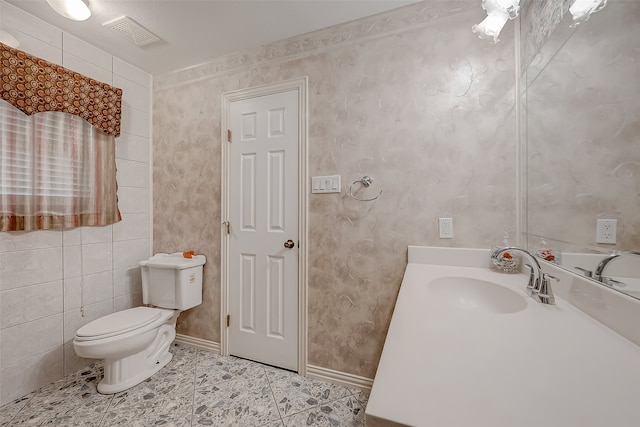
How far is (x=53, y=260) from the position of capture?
70.0 inches

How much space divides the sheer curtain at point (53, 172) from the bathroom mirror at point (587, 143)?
9.09 ft

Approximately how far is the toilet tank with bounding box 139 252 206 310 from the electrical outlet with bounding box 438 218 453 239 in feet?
5.85

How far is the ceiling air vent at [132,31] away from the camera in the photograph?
173 centimetres

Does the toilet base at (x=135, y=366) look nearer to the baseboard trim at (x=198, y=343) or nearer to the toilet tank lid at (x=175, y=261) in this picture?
the baseboard trim at (x=198, y=343)

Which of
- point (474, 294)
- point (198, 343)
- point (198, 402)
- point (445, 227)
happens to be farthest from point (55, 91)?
point (474, 294)

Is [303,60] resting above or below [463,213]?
above

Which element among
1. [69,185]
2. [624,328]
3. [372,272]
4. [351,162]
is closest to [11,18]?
[69,185]

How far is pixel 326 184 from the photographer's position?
1.77 meters

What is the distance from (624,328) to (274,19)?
2.17 metres

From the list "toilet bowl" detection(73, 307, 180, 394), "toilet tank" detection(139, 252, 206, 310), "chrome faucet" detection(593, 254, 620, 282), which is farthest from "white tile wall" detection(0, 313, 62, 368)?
"chrome faucet" detection(593, 254, 620, 282)

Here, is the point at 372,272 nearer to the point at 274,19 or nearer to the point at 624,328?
the point at 624,328

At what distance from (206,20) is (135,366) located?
2334 mm

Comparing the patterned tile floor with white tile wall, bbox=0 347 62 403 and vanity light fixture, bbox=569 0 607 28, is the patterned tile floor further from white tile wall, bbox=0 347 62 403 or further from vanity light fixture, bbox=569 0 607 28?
vanity light fixture, bbox=569 0 607 28

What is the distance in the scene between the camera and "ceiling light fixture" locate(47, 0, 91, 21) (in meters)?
1.45
